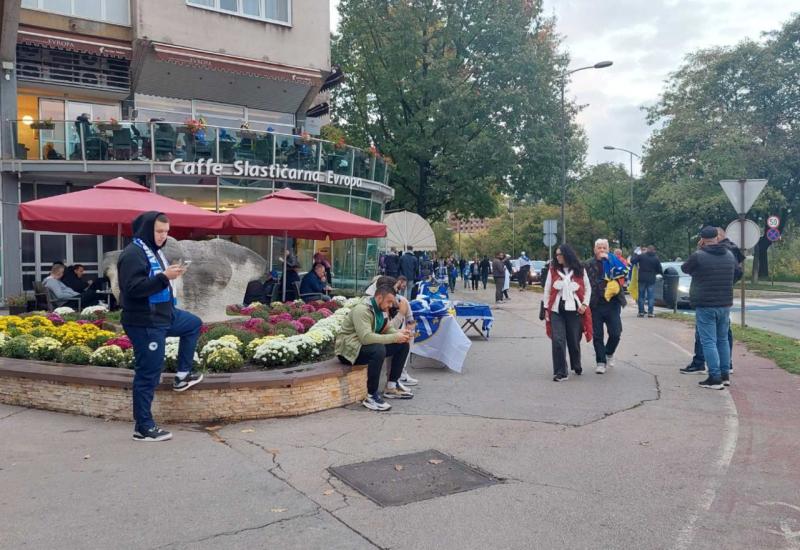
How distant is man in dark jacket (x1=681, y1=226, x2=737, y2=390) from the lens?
7828mm

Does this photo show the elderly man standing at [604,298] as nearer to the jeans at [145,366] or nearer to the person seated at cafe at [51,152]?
the jeans at [145,366]

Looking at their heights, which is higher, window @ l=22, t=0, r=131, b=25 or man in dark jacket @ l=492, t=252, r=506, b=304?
window @ l=22, t=0, r=131, b=25

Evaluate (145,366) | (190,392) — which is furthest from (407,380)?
(145,366)

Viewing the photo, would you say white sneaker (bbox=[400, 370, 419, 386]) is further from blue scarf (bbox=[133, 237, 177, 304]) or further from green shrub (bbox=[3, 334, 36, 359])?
green shrub (bbox=[3, 334, 36, 359])

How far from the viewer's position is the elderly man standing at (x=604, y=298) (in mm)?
8883

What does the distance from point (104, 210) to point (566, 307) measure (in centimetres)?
731

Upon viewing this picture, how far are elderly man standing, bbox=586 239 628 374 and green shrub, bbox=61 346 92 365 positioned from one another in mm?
6313

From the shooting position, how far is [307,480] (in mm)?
4664

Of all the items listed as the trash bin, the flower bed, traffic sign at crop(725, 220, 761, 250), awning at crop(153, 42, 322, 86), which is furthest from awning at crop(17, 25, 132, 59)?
the trash bin

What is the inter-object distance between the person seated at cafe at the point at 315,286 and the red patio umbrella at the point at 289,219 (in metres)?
0.43

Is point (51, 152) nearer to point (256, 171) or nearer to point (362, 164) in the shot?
point (256, 171)

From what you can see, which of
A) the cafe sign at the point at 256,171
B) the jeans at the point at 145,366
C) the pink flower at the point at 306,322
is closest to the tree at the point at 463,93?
the cafe sign at the point at 256,171

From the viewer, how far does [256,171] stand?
60.3 feet

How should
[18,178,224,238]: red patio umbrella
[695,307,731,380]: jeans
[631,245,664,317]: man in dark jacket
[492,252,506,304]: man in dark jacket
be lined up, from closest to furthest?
[695,307,731,380]: jeans < [18,178,224,238]: red patio umbrella < [631,245,664,317]: man in dark jacket < [492,252,506,304]: man in dark jacket
